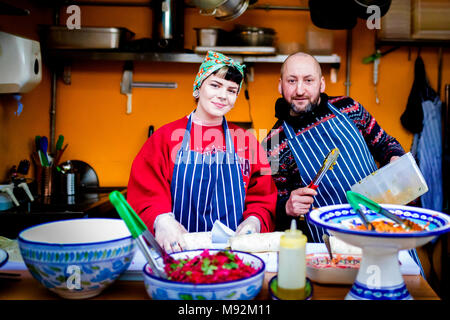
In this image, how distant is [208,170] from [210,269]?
A: 82 centimetres

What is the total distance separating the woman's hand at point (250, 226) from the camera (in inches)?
59.0

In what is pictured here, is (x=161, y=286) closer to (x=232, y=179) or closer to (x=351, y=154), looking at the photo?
(x=232, y=179)

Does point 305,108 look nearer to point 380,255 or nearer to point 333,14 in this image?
point 333,14

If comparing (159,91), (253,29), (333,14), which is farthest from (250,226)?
(159,91)

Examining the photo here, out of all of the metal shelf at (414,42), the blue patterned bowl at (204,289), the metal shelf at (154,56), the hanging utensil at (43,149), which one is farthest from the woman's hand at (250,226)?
the metal shelf at (414,42)

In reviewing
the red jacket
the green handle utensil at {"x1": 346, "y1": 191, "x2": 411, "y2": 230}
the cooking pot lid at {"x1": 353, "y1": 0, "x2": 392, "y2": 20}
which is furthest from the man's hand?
the cooking pot lid at {"x1": 353, "y1": 0, "x2": 392, "y2": 20}

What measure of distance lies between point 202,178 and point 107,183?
6.16 ft

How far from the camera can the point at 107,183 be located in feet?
11.2

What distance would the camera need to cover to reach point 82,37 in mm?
3002

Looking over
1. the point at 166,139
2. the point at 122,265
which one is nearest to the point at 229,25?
the point at 166,139

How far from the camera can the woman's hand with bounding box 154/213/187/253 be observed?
1.35 meters

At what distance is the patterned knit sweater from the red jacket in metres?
0.34

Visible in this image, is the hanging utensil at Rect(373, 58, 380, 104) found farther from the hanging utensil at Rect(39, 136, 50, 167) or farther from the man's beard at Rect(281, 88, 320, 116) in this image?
the hanging utensil at Rect(39, 136, 50, 167)

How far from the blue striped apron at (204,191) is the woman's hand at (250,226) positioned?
0.48 ft
